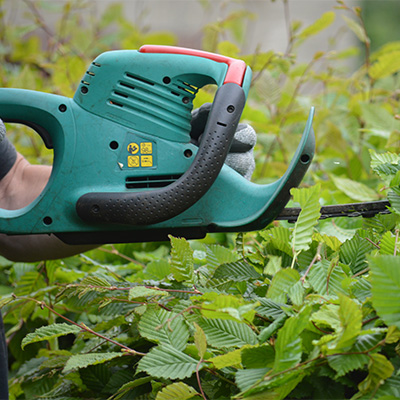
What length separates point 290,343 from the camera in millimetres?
776

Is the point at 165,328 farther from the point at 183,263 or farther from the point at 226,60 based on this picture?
the point at 226,60

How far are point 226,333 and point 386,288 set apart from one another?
10.6 inches

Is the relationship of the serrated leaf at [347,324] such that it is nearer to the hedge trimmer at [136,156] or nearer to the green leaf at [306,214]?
the green leaf at [306,214]

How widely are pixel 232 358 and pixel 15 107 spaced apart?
79 cm

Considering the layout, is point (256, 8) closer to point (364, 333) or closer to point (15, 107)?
point (15, 107)

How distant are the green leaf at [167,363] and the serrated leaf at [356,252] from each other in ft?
1.21

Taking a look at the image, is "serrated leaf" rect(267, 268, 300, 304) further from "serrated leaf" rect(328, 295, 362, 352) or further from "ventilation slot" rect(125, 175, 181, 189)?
"ventilation slot" rect(125, 175, 181, 189)

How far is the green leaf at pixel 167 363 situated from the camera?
0.85 meters

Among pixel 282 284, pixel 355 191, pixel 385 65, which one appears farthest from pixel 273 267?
pixel 385 65

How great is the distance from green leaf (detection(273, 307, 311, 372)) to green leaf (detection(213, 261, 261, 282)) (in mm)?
271

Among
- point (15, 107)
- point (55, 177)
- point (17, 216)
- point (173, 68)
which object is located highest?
point (173, 68)

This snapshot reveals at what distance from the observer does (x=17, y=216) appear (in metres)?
1.25

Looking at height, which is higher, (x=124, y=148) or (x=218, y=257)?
(x=124, y=148)

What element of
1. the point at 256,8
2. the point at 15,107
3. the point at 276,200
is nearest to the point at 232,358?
the point at 276,200
